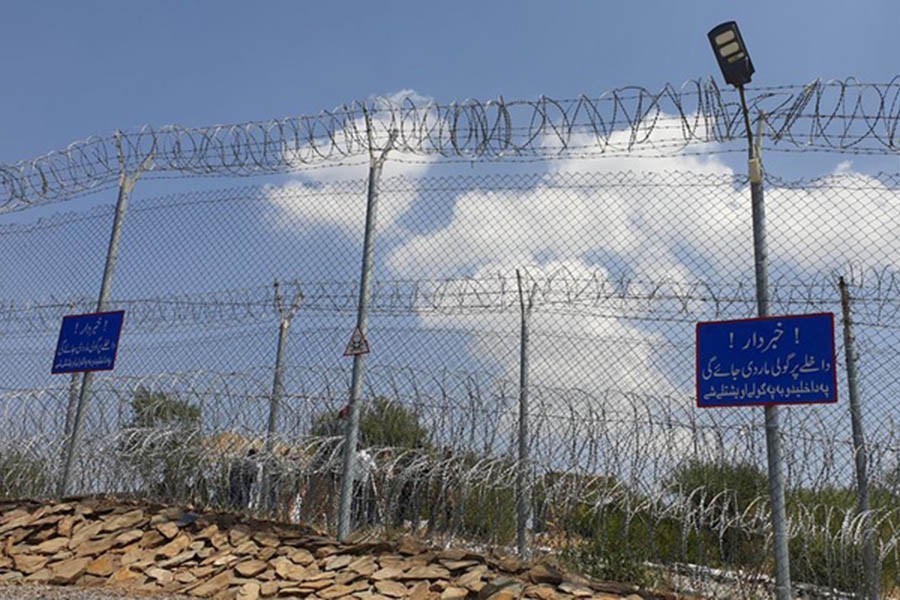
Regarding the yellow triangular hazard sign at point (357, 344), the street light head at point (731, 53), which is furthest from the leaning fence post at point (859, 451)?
the yellow triangular hazard sign at point (357, 344)

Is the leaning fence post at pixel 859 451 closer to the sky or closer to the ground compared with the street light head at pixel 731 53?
closer to the ground

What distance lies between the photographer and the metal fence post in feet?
23.4

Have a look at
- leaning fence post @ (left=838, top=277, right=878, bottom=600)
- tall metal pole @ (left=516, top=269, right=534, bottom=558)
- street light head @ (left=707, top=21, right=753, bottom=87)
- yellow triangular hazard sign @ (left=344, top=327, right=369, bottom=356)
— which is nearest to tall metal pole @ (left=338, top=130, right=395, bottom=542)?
yellow triangular hazard sign @ (left=344, top=327, right=369, bottom=356)

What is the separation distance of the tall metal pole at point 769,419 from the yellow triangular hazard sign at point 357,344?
2.47 m

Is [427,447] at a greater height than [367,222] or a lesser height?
lesser

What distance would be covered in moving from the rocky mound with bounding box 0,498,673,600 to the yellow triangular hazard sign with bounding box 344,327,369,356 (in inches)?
48.0

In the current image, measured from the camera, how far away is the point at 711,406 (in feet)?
17.1

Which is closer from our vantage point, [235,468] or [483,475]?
[483,475]

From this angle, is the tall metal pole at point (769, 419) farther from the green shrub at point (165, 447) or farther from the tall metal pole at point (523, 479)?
the green shrub at point (165, 447)

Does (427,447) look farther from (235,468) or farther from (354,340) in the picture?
(235,468)

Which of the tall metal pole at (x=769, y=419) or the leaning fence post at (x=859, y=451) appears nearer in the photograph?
the tall metal pole at (x=769, y=419)

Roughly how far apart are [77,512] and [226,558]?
5.60 ft

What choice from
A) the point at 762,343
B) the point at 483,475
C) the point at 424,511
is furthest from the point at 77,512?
the point at 762,343

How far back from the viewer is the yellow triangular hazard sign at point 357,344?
617 centimetres
